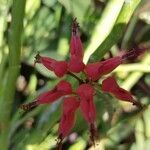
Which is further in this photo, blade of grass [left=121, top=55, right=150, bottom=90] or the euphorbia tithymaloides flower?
blade of grass [left=121, top=55, right=150, bottom=90]

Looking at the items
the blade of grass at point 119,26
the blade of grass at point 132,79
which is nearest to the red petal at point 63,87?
the blade of grass at point 119,26

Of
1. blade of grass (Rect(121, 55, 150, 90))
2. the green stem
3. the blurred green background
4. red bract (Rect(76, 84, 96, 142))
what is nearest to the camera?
red bract (Rect(76, 84, 96, 142))

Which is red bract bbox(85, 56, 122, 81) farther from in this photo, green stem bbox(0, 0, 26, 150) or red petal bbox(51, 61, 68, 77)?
green stem bbox(0, 0, 26, 150)

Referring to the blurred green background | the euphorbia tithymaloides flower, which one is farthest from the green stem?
the euphorbia tithymaloides flower

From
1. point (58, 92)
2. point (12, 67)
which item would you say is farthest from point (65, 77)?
point (58, 92)

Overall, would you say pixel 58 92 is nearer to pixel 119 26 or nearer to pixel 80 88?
pixel 80 88

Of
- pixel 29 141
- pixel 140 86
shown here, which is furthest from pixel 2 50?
pixel 140 86

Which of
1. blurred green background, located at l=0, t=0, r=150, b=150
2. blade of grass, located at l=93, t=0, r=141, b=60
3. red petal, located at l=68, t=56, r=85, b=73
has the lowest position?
blurred green background, located at l=0, t=0, r=150, b=150
